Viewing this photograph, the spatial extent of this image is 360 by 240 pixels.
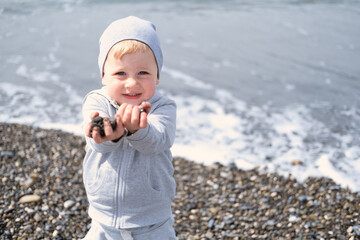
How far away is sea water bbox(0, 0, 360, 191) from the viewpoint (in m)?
5.53

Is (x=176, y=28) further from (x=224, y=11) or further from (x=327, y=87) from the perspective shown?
(x=327, y=87)

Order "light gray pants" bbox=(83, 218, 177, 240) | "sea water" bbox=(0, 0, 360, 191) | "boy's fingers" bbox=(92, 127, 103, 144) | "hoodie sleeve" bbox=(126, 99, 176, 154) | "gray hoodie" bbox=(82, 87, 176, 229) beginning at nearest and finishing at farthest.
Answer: "boy's fingers" bbox=(92, 127, 103, 144)
"hoodie sleeve" bbox=(126, 99, 176, 154)
"gray hoodie" bbox=(82, 87, 176, 229)
"light gray pants" bbox=(83, 218, 177, 240)
"sea water" bbox=(0, 0, 360, 191)

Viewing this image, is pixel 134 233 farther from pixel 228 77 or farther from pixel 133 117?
pixel 228 77

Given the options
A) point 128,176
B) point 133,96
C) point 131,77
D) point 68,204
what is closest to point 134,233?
point 128,176

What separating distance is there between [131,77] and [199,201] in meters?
2.40

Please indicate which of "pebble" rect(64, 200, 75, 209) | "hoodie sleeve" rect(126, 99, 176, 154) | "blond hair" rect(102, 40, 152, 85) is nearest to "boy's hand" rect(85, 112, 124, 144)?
"hoodie sleeve" rect(126, 99, 176, 154)

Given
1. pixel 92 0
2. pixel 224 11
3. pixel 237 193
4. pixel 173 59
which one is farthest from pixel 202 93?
pixel 92 0

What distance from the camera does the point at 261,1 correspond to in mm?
15633

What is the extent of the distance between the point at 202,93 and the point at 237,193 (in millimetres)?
3471

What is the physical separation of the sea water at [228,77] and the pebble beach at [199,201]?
370 millimetres

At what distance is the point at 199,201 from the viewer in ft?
13.8

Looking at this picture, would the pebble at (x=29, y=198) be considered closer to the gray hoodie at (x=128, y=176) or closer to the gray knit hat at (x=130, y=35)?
the gray hoodie at (x=128, y=176)

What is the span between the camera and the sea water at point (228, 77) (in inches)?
218

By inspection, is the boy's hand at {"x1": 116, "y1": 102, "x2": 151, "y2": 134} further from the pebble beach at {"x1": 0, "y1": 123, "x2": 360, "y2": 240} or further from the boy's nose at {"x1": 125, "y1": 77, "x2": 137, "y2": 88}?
the pebble beach at {"x1": 0, "y1": 123, "x2": 360, "y2": 240}
